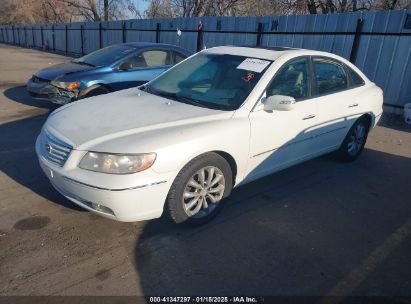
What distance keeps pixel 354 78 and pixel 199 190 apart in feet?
10.0

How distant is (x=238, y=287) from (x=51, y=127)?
2.14m

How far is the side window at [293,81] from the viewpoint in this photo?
12.1ft

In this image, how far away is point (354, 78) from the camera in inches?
195

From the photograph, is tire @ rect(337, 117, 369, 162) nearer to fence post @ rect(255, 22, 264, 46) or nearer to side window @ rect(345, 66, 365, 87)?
side window @ rect(345, 66, 365, 87)

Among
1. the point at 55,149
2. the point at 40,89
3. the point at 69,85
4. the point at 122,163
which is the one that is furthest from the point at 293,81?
the point at 40,89

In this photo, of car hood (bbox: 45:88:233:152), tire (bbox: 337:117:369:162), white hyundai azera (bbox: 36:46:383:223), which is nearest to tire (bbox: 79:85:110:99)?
white hyundai azera (bbox: 36:46:383:223)

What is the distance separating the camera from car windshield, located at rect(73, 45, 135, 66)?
7176 millimetres

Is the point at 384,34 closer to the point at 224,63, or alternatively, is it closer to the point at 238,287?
the point at 224,63

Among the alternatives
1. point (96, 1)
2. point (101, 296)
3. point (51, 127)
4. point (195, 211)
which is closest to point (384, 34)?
point (195, 211)

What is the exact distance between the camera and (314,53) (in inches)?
170

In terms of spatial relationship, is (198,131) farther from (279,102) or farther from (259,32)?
(259,32)

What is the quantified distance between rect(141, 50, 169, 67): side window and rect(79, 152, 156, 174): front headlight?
5.00 m

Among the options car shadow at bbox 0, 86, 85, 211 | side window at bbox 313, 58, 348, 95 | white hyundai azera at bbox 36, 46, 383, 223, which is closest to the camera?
white hyundai azera at bbox 36, 46, 383, 223

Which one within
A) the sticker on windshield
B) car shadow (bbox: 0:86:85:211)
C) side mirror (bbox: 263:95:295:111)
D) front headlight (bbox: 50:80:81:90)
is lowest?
car shadow (bbox: 0:86:85:211)
